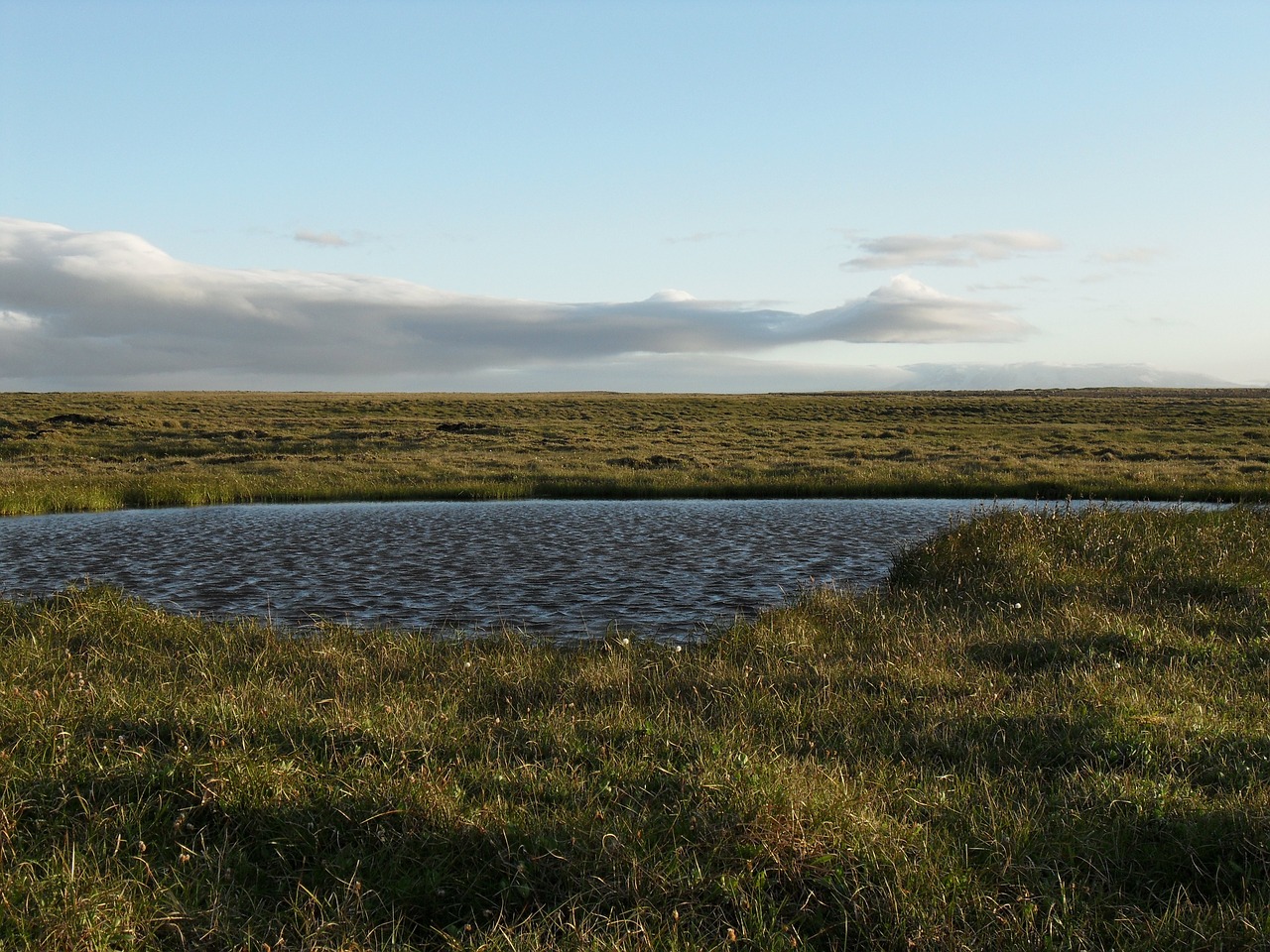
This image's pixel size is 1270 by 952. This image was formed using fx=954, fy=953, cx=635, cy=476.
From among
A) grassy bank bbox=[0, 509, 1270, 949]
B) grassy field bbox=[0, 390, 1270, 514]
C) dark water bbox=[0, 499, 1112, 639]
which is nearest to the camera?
grassy bank bbox=[0, 509, 1270, 949]

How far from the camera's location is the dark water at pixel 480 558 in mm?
14836

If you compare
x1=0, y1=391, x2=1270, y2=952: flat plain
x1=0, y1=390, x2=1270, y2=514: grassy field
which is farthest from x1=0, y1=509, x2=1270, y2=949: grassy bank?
x1=0, y1=390, x2=1270, y2=514: grassy field

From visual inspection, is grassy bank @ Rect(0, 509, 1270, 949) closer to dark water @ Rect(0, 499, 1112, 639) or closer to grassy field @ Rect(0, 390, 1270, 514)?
dark water @ Rect(0, 499, 1112, 639)

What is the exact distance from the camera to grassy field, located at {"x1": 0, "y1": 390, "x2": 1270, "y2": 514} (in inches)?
1371

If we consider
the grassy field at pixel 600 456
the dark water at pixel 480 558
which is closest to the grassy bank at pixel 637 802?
the dark water at pixel 480 558

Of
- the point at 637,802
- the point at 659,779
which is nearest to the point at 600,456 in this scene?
the point at 659,779

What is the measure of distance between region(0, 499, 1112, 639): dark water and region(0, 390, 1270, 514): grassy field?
3.94 meters

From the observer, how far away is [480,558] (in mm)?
20062

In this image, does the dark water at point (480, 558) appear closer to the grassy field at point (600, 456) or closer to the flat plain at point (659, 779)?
the flat plain at point (659, 779)

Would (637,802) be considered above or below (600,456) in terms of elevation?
above

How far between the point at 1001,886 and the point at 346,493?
32.6 meters

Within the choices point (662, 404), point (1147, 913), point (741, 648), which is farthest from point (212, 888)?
point (662, 404)

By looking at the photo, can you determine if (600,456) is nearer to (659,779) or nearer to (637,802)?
(659,779)

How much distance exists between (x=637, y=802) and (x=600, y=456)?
40.6 metres
